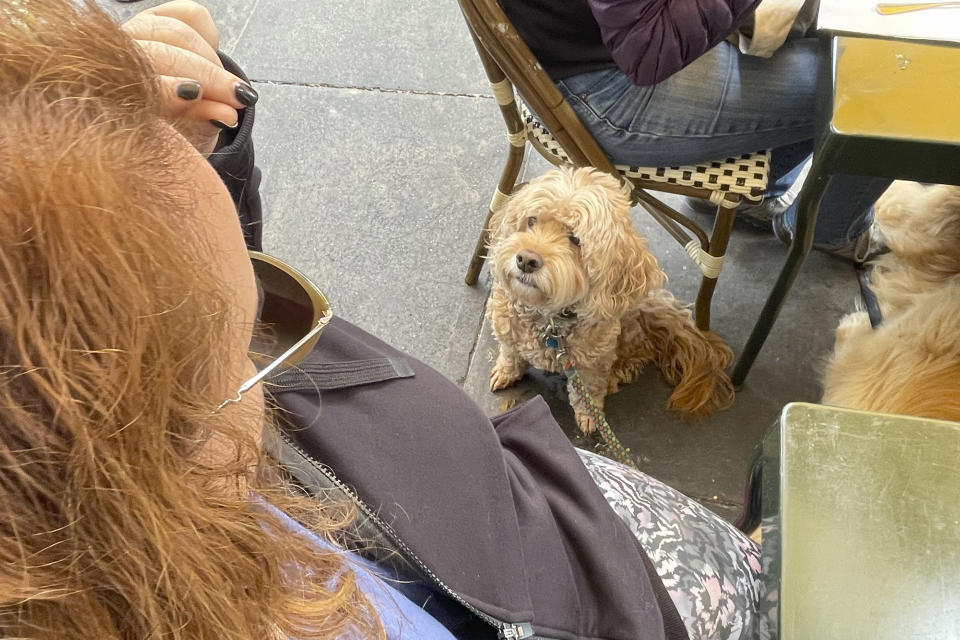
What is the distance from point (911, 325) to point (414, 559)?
A: 1105 mm

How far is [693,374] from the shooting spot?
1.74 metres

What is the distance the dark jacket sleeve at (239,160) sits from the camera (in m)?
0.68

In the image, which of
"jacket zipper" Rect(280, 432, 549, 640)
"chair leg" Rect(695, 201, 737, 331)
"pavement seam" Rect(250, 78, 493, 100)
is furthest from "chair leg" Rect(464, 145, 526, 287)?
"jacket zipper" Rect(280, 432, 549, 640)

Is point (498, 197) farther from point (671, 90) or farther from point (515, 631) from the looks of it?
point (515, 631)

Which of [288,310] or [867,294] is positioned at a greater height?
[288,310]

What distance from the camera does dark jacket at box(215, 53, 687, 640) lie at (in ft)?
2.15

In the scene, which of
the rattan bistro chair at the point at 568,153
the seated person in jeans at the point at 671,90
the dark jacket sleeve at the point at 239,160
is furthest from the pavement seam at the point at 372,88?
the dark jacket sleeve at the point at 239,160

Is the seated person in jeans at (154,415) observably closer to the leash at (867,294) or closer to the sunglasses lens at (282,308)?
the sunglasses lens at (282,308)

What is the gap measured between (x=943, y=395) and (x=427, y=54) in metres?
2.08

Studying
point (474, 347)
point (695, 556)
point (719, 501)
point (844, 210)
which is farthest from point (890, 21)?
point (474, 347)

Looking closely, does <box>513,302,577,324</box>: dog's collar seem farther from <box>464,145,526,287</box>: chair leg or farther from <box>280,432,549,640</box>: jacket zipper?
<box>280,432,549,640</box>: jacket zipper

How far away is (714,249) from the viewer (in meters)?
1.63

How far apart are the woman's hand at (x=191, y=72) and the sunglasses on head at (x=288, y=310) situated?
14 cm

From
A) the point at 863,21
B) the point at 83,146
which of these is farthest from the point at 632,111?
→ the point at 83,146
